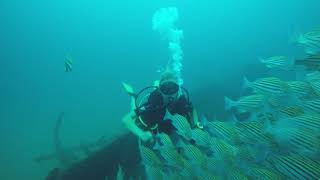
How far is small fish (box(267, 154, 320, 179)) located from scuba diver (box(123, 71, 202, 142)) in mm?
2792

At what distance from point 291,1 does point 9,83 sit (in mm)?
138115

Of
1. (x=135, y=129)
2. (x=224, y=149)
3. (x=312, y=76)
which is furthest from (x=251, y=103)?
(x=135, y=129)

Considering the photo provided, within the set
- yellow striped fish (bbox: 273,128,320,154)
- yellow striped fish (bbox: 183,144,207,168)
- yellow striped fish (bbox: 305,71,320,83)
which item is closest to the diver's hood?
yellow striped fish (bbox: 183,144,207,168)

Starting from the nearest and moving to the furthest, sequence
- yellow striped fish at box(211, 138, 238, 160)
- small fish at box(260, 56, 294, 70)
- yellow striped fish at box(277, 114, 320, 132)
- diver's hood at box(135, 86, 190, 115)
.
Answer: yellow striped fish at box(277, 114, 320, 132), small fish at box(260, 56, 294, 70), yellow striped fish at box(211, 138, 238, 160), diver's hood at box(135, 86, 190, 115)

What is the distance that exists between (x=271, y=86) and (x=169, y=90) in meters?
1.81

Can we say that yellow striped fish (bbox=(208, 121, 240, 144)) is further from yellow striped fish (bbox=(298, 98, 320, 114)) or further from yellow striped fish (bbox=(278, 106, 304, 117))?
yellow striped fish (bbox=(298, 98, 320, 114))

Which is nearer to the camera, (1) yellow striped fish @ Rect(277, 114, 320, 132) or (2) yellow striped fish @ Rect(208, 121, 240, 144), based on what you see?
(1) yellow striped fish @ Rect(277, 114, 320, 132)

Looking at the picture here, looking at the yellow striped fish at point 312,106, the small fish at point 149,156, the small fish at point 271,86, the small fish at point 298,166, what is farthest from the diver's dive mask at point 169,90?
the small fish at point 298,166

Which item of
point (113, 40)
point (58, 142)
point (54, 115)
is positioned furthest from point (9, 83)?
point (113, 40)

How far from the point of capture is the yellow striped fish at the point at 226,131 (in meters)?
4.70

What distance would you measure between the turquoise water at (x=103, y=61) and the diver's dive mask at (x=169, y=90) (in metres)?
1.84

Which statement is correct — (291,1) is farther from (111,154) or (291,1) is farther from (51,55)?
(111,154)

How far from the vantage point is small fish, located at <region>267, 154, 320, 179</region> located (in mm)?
3096

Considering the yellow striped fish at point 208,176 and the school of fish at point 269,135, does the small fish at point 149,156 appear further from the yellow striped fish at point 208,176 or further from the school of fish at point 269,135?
the yellow striped fish at point 208,176
